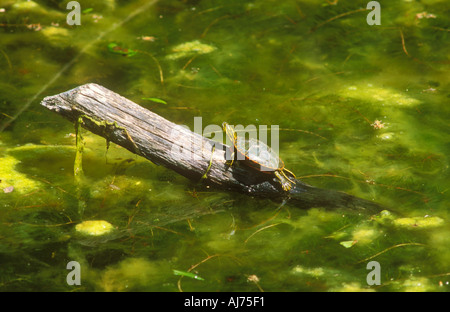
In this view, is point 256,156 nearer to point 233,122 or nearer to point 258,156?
point 258,156

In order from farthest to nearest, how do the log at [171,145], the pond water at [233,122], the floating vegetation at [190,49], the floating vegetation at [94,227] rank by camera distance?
1. the floating vegetation at [190,49]
2. the log at [171,145]
3. the floating vegetation at [94,227]
4. the pond water at [233,122]

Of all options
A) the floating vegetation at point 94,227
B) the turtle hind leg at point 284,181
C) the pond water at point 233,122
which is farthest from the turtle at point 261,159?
the floating vegetation at point 94,227

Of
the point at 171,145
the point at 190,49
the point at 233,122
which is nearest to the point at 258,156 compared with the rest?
the point at 171,145

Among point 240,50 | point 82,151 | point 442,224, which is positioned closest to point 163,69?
point 240,50

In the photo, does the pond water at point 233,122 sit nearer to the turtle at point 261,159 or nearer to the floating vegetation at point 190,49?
the floating vegetation at point 190,49
